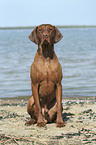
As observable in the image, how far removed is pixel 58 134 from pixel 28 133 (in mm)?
616

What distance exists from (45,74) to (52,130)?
116 cm

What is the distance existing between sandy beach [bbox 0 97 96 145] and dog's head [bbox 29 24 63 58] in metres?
1.60

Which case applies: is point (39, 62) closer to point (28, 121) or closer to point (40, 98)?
point (40, 98)

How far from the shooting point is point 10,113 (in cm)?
948

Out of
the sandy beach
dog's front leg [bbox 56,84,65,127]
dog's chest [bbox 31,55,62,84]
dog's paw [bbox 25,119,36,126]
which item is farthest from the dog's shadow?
dog's chest [bbox 31,55,62,84]

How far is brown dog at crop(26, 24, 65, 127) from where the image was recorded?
7.53 m

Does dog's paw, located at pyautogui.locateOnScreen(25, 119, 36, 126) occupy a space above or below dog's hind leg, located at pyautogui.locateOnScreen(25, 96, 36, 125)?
below

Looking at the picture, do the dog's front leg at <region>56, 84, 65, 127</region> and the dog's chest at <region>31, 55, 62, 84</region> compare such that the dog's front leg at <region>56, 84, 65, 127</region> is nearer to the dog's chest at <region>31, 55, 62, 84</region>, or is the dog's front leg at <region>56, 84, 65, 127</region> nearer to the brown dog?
the brown dog

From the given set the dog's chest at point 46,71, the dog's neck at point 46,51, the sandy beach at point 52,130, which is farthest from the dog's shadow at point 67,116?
the dog's neck at point 46,51

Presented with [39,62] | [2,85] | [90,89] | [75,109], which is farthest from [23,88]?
[39,62]

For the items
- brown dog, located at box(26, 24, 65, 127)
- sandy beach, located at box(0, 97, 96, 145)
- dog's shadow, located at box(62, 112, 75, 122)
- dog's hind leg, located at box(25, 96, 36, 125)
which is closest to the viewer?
sandy beach, located at box(0, 97, 96, 145)

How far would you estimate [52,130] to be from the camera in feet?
24.4

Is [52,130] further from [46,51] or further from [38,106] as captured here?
[46,51]

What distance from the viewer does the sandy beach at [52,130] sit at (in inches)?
261
